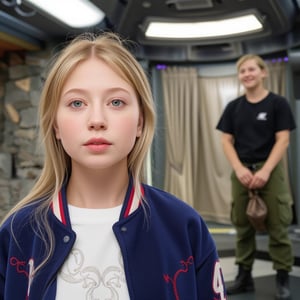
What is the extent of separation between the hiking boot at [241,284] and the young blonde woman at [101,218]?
175cm

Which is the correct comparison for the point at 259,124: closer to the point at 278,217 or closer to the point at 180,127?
the point at 278,217

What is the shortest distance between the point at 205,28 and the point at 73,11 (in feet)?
4.63

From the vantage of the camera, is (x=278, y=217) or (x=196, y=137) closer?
(x=278, y=217)

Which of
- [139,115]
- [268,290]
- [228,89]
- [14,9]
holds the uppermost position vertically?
[14,9]

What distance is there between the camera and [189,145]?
16.0 feet

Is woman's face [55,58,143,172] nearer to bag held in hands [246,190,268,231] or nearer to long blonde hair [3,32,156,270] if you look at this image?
long blonde hair [3,32,156,270]

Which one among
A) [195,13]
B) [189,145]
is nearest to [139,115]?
[195,13]

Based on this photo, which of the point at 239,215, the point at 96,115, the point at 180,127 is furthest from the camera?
the point at 180,127

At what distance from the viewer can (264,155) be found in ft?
7.27

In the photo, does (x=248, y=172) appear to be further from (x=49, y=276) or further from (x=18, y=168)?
(x=18, y=168)

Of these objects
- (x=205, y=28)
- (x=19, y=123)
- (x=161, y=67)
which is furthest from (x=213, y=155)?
(x=19, y=123)

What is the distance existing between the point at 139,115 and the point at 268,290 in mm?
2083

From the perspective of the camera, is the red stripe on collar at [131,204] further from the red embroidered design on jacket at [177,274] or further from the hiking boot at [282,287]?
Result: the hiking boot at [282,287]

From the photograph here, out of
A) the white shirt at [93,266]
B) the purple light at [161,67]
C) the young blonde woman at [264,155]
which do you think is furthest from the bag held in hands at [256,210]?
the purple light at [161,67]
